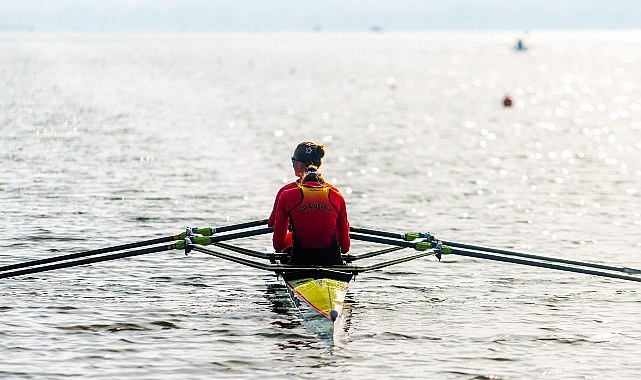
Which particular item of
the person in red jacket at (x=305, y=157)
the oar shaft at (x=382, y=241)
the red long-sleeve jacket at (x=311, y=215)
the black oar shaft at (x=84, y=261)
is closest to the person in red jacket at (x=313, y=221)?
the red long-sleeve jacket at (x=311, y=215)

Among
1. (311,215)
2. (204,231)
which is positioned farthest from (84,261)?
(311,215)

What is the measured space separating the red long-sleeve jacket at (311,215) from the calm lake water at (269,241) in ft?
4.97

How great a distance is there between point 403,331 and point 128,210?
15227 mm

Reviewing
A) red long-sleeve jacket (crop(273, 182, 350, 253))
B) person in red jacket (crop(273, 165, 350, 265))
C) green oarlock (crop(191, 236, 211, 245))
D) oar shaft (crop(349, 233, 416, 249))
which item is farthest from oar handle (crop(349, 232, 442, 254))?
green oarlock (crop(191, 236, 211, 245))

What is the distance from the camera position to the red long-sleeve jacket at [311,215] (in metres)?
19.5

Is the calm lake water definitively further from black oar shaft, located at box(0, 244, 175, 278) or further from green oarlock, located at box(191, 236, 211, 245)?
green oarlock, located at box(191, 236, 211, 245)

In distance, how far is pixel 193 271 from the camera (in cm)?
2428

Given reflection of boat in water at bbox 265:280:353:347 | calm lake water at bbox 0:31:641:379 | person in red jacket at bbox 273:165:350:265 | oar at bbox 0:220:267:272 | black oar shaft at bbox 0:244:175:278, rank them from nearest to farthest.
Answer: calm lake water at bbox 0:31:641:379 < reflection of boat in water at bbox 265:280:353:347 < person in red jacket at bbox 273:165:350:265 < black oar shaft at bbox 0:244:175:278 < oar at bbox 0:220:267:272

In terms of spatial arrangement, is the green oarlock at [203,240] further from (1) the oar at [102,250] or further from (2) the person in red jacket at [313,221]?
(2) the person in red jacket at [313,221]

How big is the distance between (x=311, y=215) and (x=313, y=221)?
0.44ft

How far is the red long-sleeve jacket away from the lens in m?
19.5

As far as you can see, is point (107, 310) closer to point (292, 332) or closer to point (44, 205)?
point (292, 332)

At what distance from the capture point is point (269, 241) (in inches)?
1117

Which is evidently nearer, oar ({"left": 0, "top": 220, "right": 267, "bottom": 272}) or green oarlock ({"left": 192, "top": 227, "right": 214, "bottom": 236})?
oar ({"left": 0, "top": 220, "right": 267, "bottom": 272})
